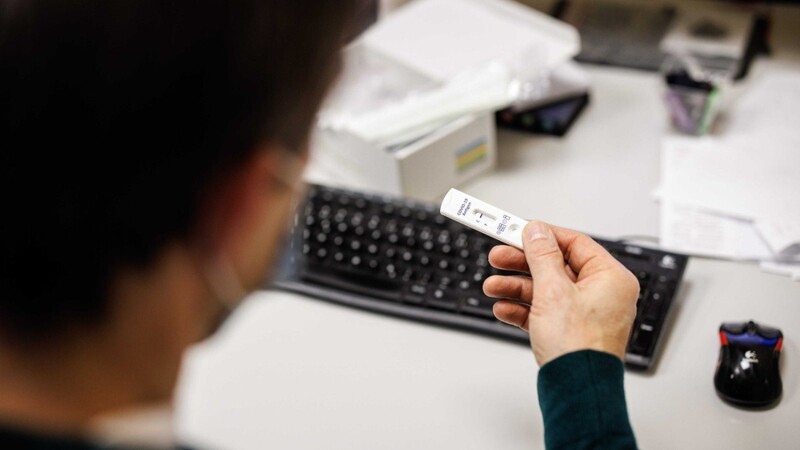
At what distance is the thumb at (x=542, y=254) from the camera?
24.9 inches

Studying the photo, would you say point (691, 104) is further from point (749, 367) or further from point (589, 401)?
point (589, 401)

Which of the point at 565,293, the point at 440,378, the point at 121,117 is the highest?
the point at 121,117

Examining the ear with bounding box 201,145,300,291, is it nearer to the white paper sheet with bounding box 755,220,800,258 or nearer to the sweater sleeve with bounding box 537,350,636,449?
the sweater sleeve with bounding box 537,350,636,449

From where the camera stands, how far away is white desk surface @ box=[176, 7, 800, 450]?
0.71 m

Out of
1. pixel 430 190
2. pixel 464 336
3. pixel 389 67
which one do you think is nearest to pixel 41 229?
pixel 464 336

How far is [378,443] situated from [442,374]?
10cm

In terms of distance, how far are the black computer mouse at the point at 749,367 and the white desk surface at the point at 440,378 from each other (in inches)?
0.5

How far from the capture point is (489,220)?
26.2 inches

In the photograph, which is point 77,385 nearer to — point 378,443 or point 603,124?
point 378,443

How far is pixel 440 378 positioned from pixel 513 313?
0.39 ft

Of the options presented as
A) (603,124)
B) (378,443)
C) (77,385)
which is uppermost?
(603,124)

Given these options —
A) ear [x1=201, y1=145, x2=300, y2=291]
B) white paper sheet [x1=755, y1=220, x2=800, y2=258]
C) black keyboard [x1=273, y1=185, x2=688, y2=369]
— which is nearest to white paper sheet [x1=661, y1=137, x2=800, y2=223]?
white paper sheet [x1=755, y1=220, x2=800, y2=258]

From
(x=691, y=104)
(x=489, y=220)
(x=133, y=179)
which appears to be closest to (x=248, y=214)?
(x=133, y=179)

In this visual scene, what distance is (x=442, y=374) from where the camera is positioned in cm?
77
